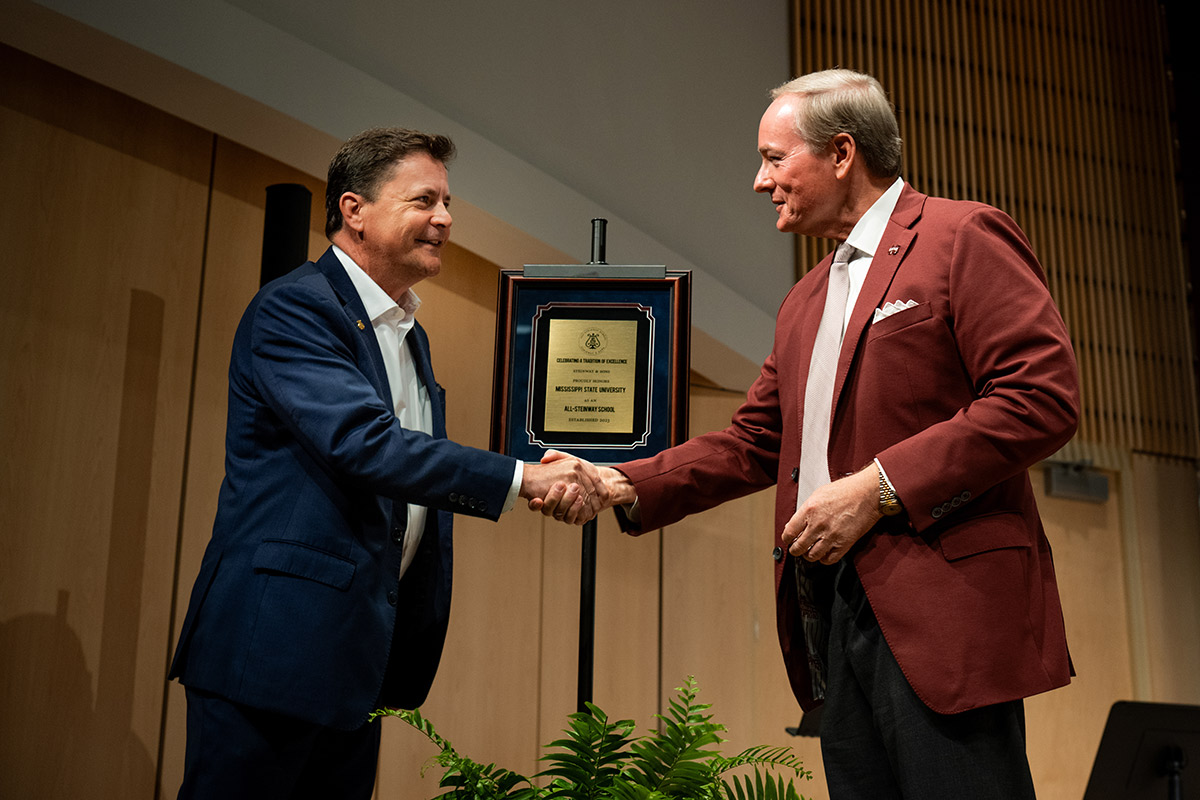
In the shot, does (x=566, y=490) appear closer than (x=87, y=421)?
Yes

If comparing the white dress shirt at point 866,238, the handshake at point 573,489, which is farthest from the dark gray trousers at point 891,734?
the handshake at point 573,489

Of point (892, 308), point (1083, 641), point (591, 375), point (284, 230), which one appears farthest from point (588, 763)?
point (1083, 641)

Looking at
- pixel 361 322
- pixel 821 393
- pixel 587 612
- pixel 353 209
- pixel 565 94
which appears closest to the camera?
pixel 821 393

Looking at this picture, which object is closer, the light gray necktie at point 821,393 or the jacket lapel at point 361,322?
the light gray necktie at point 821,393

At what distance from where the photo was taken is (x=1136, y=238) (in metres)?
6.10

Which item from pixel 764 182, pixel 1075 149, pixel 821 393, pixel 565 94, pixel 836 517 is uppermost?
pixel 1075 149

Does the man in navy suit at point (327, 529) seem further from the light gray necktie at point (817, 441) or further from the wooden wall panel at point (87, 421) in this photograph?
the wooden wall panel at point (87, 421)

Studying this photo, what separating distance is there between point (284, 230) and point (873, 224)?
1.73 meters

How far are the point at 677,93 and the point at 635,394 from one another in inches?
93.7

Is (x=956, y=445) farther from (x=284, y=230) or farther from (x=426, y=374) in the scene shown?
(x=284, y=230)

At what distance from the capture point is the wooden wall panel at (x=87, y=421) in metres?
3.36

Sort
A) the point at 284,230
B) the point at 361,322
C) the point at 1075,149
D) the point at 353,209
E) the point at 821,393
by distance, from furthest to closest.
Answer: the point at 1075,149 → the point at 284,230 → the point at 353,209 → the point at 361,322 → the point at 821,393

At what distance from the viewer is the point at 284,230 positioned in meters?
3.03

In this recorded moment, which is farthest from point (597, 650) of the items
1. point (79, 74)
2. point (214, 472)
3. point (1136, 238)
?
point (1136, 238)
